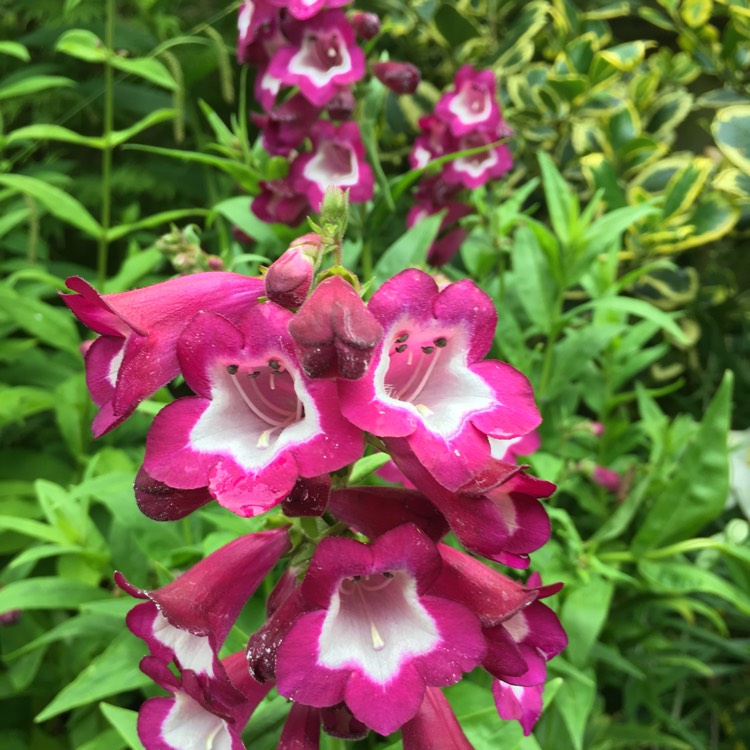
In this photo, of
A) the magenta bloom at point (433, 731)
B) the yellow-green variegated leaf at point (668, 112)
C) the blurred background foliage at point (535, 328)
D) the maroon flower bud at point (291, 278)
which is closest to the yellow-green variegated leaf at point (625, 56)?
the blurred background foliage at point (535, 328)

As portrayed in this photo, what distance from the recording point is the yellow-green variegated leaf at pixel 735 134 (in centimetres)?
154

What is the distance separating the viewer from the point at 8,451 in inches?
53.9

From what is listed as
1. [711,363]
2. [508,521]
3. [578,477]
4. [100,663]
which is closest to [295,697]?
[508,521]

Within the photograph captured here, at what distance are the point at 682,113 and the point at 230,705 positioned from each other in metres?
1.68

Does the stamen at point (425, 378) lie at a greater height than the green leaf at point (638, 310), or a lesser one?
greater

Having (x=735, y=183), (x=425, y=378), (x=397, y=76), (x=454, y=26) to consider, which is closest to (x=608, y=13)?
(x=454, y=26)

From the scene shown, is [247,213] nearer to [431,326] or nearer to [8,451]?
[8,451]

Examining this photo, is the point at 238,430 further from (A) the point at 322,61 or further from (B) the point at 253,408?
(A) the point at 322,61

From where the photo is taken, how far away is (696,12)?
1.74 m

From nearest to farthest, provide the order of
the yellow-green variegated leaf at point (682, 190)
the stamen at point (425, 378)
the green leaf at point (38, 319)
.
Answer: the stamen at point (425, 378) → the green leaf at point (38, 319) → the yellow-green variegated leaf at point (682, 190)

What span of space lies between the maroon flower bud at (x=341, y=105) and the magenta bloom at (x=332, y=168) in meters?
0.01

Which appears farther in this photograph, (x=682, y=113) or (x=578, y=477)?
(x=682, y=113)

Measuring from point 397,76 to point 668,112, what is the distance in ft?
2.85

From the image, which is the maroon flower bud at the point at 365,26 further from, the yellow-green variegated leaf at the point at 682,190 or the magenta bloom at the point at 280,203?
the yellow-green variegated leaf at the point at 682,190
